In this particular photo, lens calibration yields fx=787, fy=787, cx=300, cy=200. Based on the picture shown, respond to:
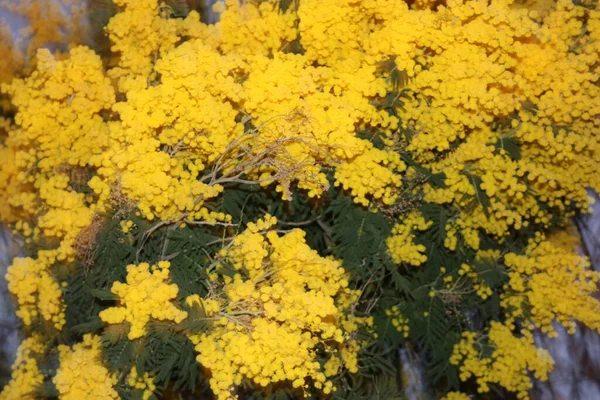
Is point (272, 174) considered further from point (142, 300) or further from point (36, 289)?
point (36, 289)

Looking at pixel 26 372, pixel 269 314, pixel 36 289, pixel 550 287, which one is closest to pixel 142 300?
pixel 269 314

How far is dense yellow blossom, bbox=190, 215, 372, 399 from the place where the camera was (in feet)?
9.12

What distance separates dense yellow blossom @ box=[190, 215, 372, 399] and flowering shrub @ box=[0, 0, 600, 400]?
0.03ft

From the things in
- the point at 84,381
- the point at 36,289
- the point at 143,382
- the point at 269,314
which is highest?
the point at 269,314

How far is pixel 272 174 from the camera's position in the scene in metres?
3.47

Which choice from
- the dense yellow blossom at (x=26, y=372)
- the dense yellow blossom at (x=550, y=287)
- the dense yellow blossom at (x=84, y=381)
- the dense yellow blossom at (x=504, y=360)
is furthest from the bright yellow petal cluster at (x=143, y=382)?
the dense yellow blossom at (x=550, y=287)

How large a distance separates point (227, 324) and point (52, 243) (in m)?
1.00

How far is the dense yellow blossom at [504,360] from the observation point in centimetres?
396

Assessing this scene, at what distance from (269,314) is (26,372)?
56.5 inches

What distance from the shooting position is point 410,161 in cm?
365

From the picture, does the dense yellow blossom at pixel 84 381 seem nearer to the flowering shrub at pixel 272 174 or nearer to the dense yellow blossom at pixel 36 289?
the flowering shrub at pixel 272 174

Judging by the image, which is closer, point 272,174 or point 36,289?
point 36,289

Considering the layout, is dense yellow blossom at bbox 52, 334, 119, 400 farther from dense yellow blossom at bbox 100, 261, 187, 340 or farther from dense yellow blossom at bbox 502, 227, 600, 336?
dense yellow blossom at bbox 502, 227, 600, 336

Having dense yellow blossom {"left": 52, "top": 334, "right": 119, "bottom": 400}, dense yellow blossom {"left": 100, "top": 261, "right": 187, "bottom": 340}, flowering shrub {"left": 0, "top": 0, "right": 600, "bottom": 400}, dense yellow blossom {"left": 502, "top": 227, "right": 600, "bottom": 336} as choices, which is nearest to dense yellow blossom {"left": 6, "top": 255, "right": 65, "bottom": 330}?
flowering shrub {"left": 0, "top": 0, "right": 600, "bottom": 400}
